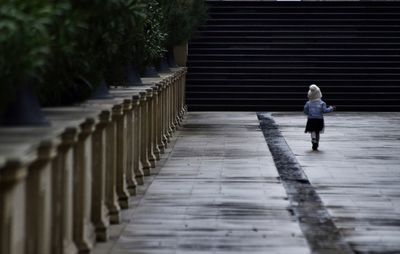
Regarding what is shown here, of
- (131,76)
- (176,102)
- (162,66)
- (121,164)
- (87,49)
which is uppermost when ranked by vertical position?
(87,49)

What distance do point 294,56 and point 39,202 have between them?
101ft

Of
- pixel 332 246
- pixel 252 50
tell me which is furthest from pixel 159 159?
pixel 252 50

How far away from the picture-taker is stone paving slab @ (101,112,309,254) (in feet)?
34.0

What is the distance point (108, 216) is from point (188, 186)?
3857 mm

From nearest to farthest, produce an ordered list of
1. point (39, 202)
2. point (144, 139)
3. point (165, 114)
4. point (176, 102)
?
point (39, 202) → point (144, 139) → point (165, 114) → point (176, 102)

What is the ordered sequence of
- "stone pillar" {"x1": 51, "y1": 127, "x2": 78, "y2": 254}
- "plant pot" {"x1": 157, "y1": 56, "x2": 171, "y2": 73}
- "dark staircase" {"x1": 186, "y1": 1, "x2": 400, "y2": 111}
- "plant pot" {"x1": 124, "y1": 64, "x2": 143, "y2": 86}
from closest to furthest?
"stone pillar" {"x1": 51, "y1": 127, "x2": 78, "y2": 254}, "plant pot" {"x1": 124, "y1": 64, "x2": 143, "y2": 86}, "plant pot" {"x1": 157, "y1": 56, "x2": 171, "y2": 73}, "dark staircase" {"x1": 186, "y1": 1, "x2": 400, "y2": 111}

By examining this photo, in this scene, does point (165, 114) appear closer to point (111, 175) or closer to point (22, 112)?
point (111, 175)

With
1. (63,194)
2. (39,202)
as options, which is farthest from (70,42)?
(39,202)

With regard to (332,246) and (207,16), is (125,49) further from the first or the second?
(207,16)

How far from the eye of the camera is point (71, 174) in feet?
28.8

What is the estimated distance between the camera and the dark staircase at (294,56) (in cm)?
3538

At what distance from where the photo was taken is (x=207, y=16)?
125 ft

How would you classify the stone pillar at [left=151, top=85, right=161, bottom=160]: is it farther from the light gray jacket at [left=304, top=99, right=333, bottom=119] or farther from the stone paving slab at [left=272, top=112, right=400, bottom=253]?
the light gray jacket at [left=304, top=99, right=333, bottom=119]

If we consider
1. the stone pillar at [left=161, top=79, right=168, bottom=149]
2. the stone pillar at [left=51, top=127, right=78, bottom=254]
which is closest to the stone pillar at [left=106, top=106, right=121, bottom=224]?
the stone pillar at [left=51, top=127, right=78, bottom=254]
